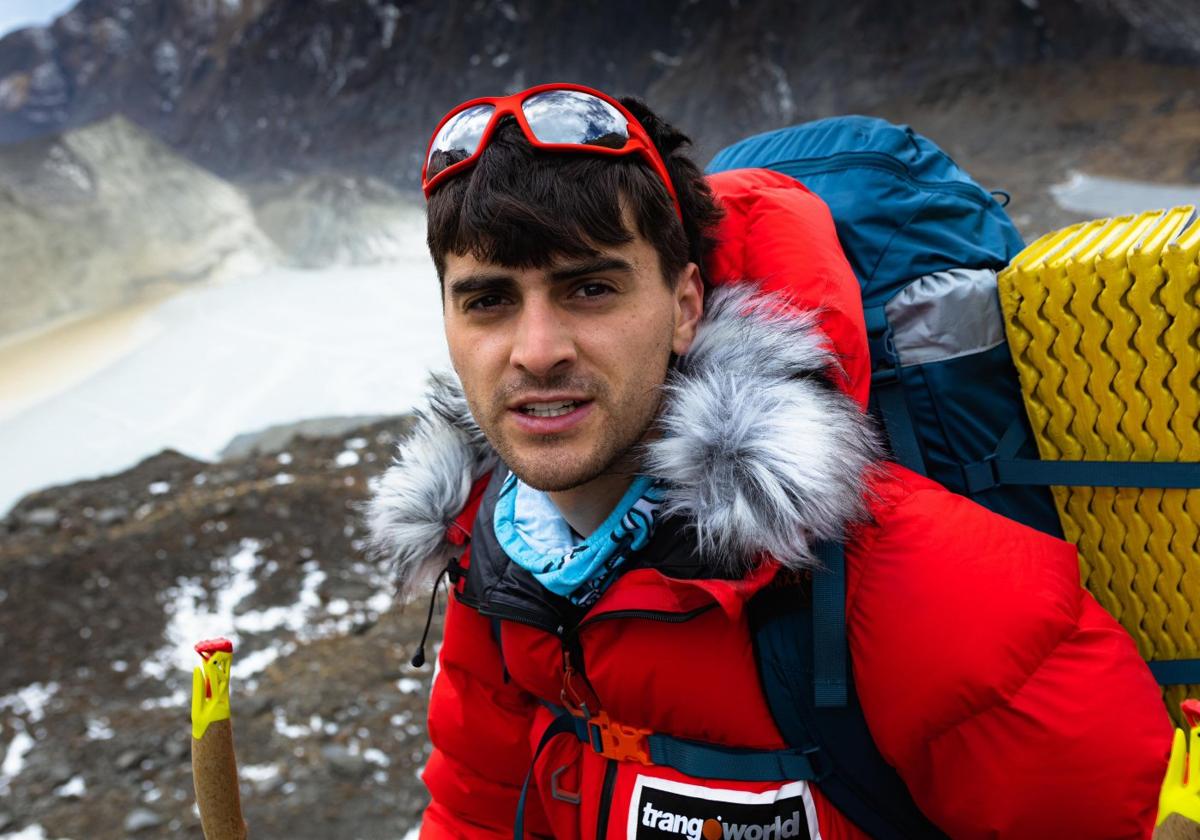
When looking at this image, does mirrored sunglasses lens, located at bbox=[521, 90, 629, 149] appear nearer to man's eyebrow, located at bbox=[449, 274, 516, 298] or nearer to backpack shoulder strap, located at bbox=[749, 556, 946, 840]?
man's eyebrow, located at bbox=[449, 274, 516, 298]

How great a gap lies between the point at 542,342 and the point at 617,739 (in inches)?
25.1

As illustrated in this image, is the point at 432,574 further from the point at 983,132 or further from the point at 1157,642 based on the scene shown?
the point at 983,132

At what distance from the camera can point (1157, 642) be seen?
1.47 metres

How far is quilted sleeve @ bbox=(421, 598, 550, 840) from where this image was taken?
5.94 feet

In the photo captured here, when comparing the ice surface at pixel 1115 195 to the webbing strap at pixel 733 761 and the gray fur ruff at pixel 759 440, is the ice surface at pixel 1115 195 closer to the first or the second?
the gray fur ruff at pixel 759 440

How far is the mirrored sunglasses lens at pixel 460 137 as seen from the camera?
1.58 meters

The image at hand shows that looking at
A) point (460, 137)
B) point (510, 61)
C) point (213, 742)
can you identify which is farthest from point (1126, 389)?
point (510, 61)

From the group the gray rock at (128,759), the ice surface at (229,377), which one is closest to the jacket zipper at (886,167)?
the gray rock at (128,759)

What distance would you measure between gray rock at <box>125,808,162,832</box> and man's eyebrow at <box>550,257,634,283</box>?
322 cm

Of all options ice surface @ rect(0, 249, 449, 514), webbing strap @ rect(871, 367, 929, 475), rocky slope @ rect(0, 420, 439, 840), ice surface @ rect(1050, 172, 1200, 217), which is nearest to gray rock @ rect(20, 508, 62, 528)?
rocky slope @ rect(0, 420, 439, 840)

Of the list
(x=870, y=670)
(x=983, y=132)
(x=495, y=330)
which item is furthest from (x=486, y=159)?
(x=983, y=132)

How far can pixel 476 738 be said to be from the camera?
1.83 metres

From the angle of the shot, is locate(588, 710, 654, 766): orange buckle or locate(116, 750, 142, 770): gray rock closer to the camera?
locate(588, 710, 654, 766): orange buckle

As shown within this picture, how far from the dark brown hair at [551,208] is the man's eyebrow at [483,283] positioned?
3 cm
